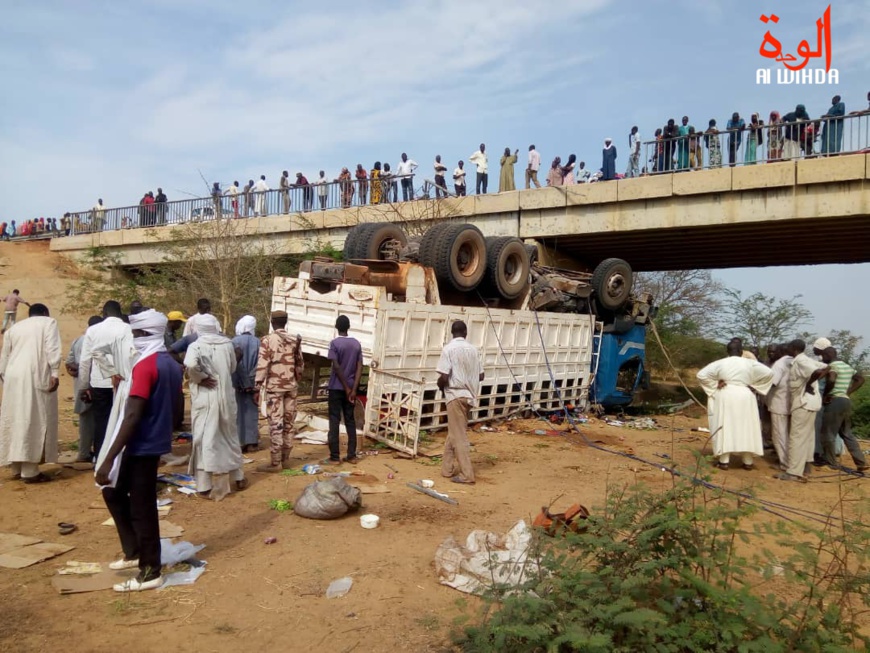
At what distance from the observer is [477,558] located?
4242 mm

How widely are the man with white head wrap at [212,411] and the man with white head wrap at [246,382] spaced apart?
1363 millimetres

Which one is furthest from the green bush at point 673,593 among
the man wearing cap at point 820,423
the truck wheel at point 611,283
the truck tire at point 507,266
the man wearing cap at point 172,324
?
the truck wheel at point 611,283

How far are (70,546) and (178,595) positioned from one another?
4.13ft

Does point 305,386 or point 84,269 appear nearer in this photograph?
point 305,386

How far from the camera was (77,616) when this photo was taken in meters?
3.54

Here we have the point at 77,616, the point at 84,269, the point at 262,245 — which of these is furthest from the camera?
the point at 84,269

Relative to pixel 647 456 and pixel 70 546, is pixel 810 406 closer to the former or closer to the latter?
pixel 647 456

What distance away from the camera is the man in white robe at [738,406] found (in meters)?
7.98

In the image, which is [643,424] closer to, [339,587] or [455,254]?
[455,254]

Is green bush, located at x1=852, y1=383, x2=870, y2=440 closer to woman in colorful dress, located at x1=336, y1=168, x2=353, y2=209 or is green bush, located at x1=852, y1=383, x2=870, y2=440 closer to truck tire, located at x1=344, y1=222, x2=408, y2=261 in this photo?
truck tire, located at x1=344, y1=222, x2=408, y2=261

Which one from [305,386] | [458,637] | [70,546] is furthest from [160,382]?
[305,386]

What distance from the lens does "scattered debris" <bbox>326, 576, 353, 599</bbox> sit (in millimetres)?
3926

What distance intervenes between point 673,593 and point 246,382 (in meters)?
5.31

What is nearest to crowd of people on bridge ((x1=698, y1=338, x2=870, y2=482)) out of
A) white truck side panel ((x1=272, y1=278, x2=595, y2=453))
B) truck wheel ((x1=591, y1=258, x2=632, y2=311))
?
white truck side panel ((x1=272, y1=278, x2=595, y2=453))
